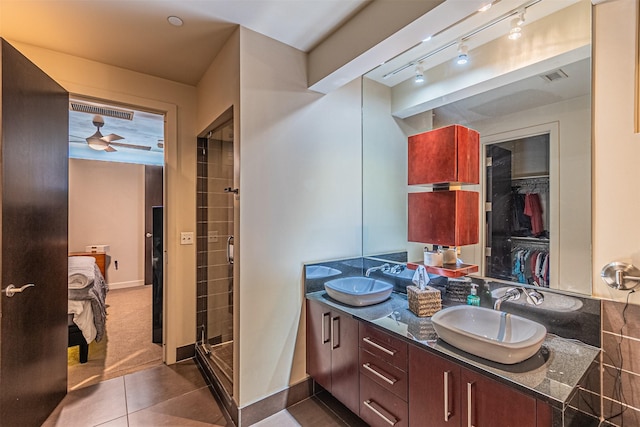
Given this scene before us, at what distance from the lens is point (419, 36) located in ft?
5.09

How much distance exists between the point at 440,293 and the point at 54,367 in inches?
111

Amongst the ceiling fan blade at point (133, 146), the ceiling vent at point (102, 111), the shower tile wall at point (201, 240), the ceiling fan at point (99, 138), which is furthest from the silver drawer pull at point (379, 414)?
the ceiling fan blade at point (133, 146)

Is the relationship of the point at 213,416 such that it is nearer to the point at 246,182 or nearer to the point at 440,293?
the point at 246,182

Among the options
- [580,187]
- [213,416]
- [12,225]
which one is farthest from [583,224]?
[12,225]

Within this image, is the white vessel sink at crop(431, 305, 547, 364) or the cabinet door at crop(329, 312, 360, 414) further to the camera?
the cabinet door at crop(329, 312, 360, 414)

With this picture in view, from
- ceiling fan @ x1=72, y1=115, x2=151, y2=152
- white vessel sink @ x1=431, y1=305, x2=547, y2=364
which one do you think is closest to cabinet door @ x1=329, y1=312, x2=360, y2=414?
white vessel sink @ x1=431, y1=305, x2=547, y2=364

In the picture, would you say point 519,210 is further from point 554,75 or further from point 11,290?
point 11,290

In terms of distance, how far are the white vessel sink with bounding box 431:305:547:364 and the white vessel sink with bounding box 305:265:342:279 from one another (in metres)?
0.97

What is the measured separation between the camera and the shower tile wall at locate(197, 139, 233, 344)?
101 inches

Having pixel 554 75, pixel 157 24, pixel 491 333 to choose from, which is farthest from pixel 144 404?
pixel 554 75

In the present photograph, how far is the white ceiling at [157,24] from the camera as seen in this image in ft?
5.55

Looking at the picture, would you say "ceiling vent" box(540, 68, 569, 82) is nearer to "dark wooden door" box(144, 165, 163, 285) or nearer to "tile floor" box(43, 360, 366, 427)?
"tile floor" box(43, 360, 366, 427)

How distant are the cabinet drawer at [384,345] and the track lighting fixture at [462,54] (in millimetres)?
1947

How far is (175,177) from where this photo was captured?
272 cm
